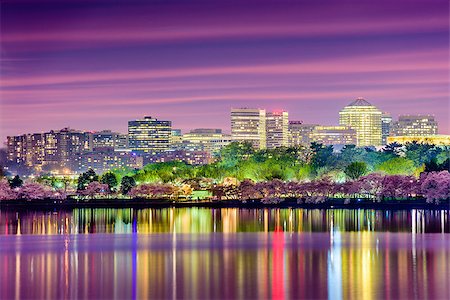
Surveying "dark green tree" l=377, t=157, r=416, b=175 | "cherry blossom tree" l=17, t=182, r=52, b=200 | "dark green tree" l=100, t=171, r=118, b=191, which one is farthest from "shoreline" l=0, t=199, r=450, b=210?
"dark green tree" l=377, t=157, r=416, b=175

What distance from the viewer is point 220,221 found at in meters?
73.1

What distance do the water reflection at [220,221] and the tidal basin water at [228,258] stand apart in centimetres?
12

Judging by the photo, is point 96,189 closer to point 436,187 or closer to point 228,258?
point 436,187

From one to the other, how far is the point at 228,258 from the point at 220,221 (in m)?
24.7

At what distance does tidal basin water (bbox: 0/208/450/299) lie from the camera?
3956 cm

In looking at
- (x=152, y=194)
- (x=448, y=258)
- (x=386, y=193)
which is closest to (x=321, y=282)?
(x=448, y=258)

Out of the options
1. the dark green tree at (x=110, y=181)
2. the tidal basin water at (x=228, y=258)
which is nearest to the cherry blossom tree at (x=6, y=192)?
the dark green tree at (x=110, y=181)

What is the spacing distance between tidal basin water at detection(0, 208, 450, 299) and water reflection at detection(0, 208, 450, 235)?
0.12 m

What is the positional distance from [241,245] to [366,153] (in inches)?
3520

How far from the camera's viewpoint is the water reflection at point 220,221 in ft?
213

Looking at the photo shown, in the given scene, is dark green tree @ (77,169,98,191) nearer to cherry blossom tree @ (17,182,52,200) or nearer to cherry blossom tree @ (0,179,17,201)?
cherry blossom tree @ (17,182,52,200)

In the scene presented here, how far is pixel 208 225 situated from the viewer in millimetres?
68812

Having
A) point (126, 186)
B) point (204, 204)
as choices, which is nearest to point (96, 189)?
point (126, 186)

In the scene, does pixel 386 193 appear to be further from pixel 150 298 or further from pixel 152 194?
pixel 150 298
